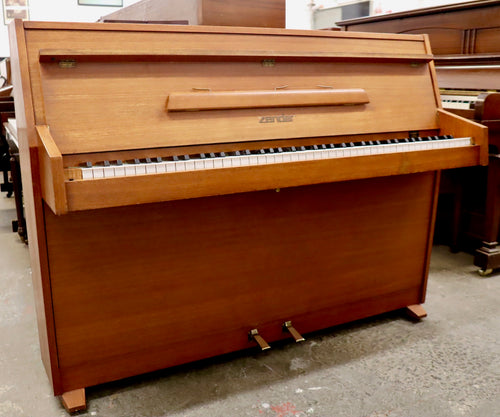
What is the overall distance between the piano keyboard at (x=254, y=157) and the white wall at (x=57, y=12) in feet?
24.2

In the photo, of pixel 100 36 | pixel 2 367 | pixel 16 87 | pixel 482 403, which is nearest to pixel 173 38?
pixel 100 36

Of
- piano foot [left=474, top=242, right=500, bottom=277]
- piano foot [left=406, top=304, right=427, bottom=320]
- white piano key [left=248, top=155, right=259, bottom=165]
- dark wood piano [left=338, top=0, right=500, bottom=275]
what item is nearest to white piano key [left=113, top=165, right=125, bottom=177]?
white piano key [left=248, top=155, right=259, bottom=165]

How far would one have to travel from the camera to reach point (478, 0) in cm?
313

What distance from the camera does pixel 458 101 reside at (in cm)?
301

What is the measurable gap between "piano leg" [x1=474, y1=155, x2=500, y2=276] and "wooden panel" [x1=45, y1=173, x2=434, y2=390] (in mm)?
745

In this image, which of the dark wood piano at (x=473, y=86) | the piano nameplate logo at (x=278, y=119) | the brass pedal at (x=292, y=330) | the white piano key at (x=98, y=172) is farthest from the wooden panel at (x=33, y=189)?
the dark wood piano at (x=473, y=86)

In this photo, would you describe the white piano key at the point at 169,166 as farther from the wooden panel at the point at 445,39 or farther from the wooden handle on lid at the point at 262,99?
the wooden panel at the point at 445,39

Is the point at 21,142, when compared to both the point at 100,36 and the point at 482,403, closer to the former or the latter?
the point at 100,36

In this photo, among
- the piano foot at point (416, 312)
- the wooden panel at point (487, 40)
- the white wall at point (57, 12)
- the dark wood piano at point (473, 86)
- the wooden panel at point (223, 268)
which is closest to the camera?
the wooden panel at point (223, 268)

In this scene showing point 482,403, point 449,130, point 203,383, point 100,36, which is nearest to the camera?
point 100,36

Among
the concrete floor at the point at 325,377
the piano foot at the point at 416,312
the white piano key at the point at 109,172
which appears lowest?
the concrete floor at the point at 325,377

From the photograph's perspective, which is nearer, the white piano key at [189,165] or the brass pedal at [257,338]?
the white piano key at [189,165]

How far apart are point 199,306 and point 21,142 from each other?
2.73 ft

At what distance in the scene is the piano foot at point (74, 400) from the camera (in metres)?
1.66
